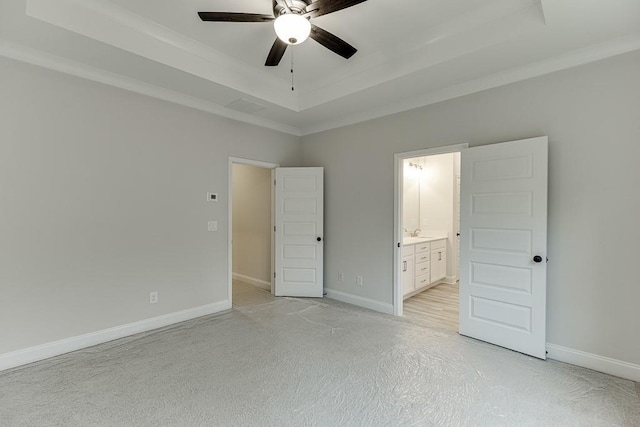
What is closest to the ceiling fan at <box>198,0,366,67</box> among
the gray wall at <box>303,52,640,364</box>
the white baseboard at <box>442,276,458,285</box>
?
the gray wall at <box>303,52,640,364</box>

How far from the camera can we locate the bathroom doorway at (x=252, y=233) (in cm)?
499

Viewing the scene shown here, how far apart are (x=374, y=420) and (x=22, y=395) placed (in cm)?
247

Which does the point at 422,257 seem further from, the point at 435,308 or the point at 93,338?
the point at 93,338

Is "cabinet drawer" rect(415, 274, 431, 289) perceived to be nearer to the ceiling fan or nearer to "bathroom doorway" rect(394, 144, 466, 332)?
"bathroom doorway" rect(394, 144, 466, 332)

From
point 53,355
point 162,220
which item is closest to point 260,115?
point 162,220

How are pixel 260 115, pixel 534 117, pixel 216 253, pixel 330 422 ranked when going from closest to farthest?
pixel 330 422
pixel 534 117
pixel 216 253
pixel 260 115

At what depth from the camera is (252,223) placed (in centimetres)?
537

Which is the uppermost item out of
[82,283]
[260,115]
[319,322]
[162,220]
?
[260,115]

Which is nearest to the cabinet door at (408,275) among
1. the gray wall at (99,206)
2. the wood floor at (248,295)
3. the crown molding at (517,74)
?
the wood floor at (248,295)

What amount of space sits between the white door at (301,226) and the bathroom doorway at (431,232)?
130cm

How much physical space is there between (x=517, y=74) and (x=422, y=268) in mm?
2996

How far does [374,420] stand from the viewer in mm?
1897

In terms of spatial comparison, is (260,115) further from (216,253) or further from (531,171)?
(531,171)

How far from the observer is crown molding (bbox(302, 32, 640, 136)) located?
2408 mm
